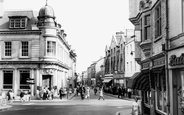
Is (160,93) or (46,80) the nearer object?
(160,93)

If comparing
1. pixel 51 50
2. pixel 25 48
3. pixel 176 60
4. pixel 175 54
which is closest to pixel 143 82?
pixel 175 54

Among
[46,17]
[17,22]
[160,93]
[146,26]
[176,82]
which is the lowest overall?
[160,93]

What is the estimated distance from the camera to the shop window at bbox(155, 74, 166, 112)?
14232 mm

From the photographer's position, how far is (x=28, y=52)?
41.1 m

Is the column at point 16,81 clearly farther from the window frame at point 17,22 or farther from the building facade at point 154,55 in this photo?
the building facade at point 154,55

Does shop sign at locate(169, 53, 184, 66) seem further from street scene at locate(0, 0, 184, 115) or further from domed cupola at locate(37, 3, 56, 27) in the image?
domed cupola at locate(37, 3, 56, 27)

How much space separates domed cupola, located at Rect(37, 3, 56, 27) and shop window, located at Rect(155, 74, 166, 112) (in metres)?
27.9

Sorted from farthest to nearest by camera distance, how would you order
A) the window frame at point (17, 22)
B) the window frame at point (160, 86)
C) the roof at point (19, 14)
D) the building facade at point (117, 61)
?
the building facade at point (117, 61) → the roof at point (19, 14) → the window frame at point (17, 22) → the window frame at point (160, 86)

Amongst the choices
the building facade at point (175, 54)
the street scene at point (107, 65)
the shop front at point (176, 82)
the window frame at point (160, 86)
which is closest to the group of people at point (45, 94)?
the street scene at point (107, 65)

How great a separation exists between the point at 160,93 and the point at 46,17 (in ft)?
95.6

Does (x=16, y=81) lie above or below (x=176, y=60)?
below

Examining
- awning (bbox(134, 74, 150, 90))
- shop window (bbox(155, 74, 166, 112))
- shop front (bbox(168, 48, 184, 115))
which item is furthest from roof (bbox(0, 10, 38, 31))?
shop front (bbox(168, 48, 184, 115))

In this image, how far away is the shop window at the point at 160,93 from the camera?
46.7ft

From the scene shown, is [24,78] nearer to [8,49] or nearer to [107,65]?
[8,49]
